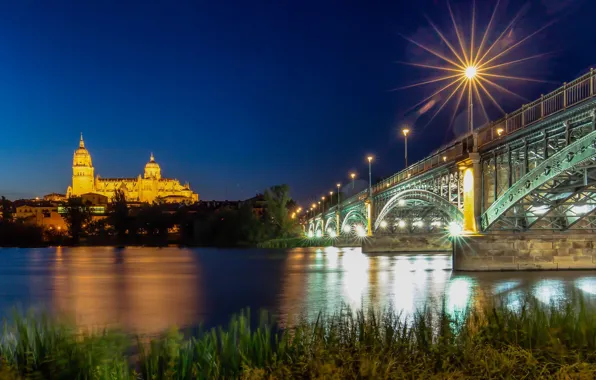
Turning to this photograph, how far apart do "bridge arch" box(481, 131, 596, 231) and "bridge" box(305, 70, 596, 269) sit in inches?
1.7

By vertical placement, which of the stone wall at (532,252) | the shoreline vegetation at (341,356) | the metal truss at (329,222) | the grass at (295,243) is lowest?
the shoreline vegetation at (341,356)

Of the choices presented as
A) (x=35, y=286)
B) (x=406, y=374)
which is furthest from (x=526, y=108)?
(x=35, y=286)

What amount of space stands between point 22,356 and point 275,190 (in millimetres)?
127460

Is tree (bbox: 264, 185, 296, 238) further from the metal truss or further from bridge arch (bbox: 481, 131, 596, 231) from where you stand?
bridge arch (bbox: 481, 131, 596, 231)

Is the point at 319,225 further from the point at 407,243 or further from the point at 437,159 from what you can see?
the point at 437,159

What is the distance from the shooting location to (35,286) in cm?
4425

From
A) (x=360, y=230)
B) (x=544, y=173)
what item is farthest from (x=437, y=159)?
(x=360, y=230)

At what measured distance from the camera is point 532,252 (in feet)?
128

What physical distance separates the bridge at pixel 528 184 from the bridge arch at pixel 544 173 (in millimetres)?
42

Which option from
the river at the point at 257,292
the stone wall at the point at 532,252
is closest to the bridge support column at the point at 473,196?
the stone wall at the point at 532,252

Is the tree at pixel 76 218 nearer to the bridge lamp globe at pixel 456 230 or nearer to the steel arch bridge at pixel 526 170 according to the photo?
the steel arch bridge at pixel 526 170

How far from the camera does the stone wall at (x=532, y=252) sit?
3900cm

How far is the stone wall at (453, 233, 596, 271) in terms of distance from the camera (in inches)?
1535

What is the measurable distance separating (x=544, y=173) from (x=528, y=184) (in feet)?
6.95
